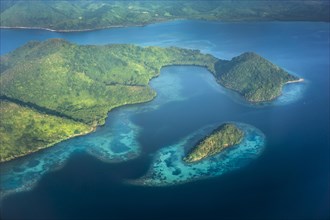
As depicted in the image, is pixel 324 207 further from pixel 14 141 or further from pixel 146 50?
pixel 146 50

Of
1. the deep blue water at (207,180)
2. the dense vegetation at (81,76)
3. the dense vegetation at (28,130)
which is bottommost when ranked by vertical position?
the deep blue water at (207,180)

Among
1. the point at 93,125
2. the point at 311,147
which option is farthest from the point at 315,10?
the point at 93,125

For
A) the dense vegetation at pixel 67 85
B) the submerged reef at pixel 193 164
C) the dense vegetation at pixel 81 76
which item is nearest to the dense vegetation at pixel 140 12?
the dense vegetation at pixel 67 85

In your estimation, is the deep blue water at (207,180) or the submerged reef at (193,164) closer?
the deep blue water at (207,180)

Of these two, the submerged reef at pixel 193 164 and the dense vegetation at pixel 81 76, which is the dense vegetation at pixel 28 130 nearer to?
the dense vegetation at pixel 81 76

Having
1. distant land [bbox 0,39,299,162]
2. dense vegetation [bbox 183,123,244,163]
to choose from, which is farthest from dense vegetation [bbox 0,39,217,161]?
dense vegetation [bbox 183,123,244,163]

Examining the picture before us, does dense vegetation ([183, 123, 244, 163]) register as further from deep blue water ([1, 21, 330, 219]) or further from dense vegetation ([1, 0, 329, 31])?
dense vegetation ([1, 0, 329, 31])

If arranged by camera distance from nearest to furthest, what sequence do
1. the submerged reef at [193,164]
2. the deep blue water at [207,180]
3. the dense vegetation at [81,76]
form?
the deep blue water at [207,180] < the submerged reef at [193,164] < the dense vegetation at [81,76]
